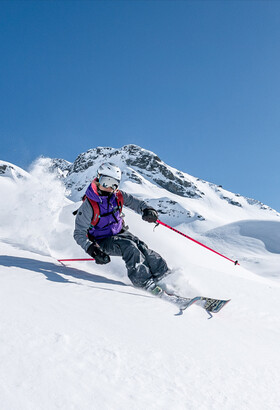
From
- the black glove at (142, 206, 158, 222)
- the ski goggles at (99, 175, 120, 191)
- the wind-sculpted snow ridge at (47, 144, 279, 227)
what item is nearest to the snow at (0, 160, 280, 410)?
the black glove at (142, 206, 158, 222)

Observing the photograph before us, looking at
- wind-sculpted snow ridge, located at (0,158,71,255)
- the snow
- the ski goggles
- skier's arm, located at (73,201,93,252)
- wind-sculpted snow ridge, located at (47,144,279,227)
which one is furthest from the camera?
wind-sculpted snow ridge, located at (47,144,279,227)

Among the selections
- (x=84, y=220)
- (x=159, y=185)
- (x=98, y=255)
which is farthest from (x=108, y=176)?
(x=159, y=185)

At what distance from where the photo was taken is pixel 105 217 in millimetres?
4500

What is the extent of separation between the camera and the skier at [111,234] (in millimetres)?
4012

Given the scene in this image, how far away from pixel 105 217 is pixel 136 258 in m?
0.86

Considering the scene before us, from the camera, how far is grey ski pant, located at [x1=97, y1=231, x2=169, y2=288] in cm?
401

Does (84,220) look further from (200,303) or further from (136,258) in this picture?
(200,303)

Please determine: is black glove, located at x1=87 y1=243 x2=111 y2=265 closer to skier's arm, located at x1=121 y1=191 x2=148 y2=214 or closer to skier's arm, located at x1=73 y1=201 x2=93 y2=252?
skier's arm, located at x1=73 y1=201 x2=93 y2=252

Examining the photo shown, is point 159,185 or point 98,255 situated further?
point 159,185

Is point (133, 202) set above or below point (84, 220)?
above

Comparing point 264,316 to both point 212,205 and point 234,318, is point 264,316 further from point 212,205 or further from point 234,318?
point 212,205

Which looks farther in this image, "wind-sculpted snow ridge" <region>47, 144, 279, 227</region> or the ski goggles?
"wind-sculpted snow ridge" <region>47, 144, 279, 227</region>

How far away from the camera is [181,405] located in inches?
56.0

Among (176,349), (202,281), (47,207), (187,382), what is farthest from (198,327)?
(47,207)
